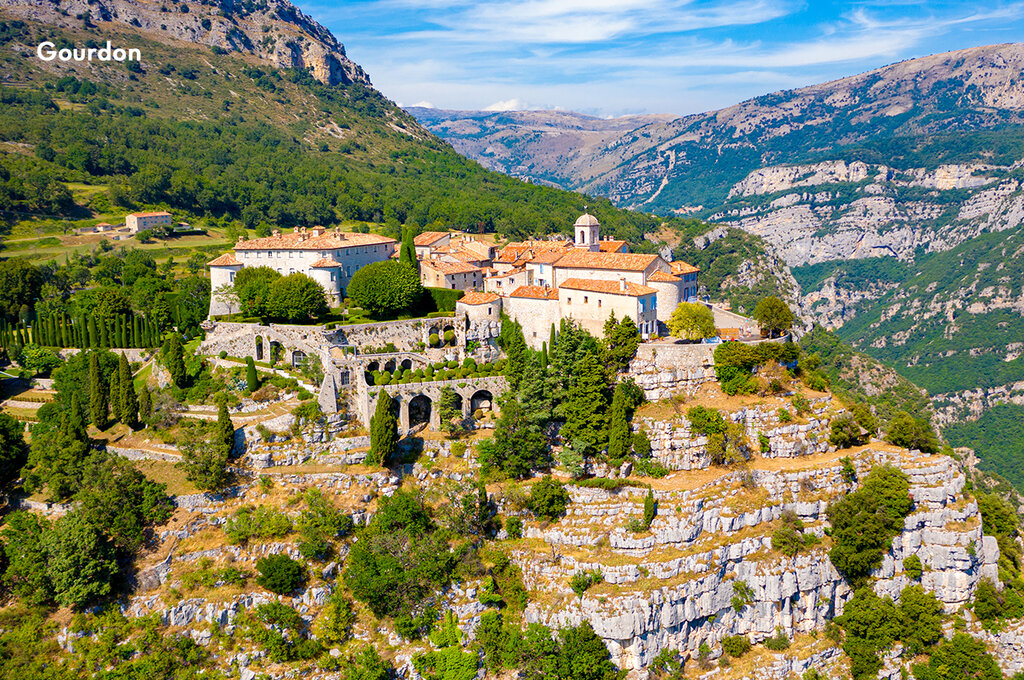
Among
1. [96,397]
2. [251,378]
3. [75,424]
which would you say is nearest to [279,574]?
[251,378]

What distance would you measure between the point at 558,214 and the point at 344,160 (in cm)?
5331

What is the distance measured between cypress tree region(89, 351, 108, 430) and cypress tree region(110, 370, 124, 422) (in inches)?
29.2

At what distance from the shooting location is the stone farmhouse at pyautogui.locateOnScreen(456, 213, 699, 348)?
198 feet

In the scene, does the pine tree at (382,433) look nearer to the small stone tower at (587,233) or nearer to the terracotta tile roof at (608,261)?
the terracotta tile roof at (608,261)

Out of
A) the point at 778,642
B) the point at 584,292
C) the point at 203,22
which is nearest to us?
the point at 778,642

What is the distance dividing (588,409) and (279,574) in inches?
931

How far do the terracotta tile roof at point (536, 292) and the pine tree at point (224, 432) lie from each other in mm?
25431

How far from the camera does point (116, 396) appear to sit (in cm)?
5650

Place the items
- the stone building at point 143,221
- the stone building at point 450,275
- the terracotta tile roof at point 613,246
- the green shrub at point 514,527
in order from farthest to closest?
the stone building at point 143,221 < the terracotta tile roof at point 613,246 < the stone building at point 450,275 < the green shrub at point 514,527

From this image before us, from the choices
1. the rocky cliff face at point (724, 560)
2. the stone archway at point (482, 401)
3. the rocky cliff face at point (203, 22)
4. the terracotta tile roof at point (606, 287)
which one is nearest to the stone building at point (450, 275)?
the terracotta tile roof at point (606, 287)

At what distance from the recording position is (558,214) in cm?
13150

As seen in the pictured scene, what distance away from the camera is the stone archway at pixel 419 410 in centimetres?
5803

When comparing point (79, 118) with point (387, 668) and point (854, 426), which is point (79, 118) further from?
point (854, 426)

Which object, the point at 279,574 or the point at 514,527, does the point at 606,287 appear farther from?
the point at 279,574
